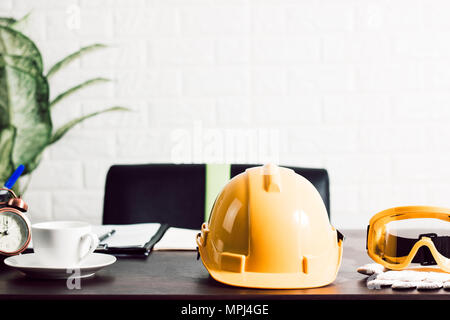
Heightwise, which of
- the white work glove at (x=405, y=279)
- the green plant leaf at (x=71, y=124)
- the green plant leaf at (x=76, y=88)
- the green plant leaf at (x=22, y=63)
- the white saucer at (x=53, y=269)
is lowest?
the white work glove at (x=405, y=279)

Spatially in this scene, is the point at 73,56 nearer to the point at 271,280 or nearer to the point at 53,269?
the point at 53,269

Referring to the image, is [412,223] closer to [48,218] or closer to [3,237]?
[3,237]

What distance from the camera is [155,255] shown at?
0.96 metres

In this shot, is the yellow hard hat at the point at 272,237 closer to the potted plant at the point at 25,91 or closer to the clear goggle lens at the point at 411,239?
the clear goggle lens at the point at 411,239

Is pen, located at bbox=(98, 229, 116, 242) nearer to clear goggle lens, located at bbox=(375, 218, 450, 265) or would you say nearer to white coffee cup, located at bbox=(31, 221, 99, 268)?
white coffee cup, located at bbox=(31, 221, 99, 268)

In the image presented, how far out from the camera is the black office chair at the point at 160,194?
1.54 meters

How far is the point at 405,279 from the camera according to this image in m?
0.74

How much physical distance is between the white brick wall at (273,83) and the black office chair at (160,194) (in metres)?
0.46

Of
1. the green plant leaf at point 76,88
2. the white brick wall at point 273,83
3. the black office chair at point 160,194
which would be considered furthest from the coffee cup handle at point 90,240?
the green plant leaf at point 76,88

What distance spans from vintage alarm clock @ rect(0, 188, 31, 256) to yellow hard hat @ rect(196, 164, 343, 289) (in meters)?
0.37
